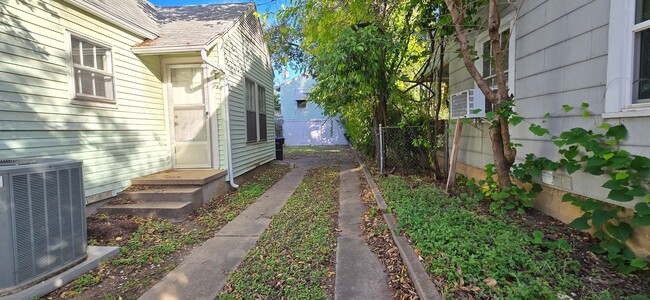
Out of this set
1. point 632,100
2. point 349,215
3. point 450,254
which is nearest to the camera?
point 632,100

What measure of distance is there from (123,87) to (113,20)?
108 cm

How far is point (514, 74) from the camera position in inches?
162

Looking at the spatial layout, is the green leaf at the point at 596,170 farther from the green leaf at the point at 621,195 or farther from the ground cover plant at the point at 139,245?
the ground cover plant at the point at 139,245

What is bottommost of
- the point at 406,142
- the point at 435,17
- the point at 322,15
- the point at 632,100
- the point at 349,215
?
the point at 349,215

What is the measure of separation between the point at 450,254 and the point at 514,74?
9.18 ft

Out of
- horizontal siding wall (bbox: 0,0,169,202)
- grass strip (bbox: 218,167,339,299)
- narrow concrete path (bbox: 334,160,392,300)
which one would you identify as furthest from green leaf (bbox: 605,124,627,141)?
horizontal siding wall (bbox: 0,0,169,202)

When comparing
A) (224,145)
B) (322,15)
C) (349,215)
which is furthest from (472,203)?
(322,15)

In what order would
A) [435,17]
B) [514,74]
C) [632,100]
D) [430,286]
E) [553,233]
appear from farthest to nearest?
[435,17] → [514,74] → [553,233] → [632,100] → [430,286]

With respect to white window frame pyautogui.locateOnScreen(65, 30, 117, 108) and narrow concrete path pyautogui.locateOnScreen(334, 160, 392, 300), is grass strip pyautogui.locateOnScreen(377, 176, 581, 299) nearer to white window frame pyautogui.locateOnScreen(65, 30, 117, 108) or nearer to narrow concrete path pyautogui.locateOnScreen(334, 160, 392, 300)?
narrow concrete path pyautogui.locateOnScreen(334, 160, 392, 300)

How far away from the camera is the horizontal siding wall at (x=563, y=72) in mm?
2734

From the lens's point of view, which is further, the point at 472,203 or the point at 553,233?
the point at 472,203

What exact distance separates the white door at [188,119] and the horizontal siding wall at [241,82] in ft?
2.08

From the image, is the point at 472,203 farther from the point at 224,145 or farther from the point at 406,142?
the point at 224,145

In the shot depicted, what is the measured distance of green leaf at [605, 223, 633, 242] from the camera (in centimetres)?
234
